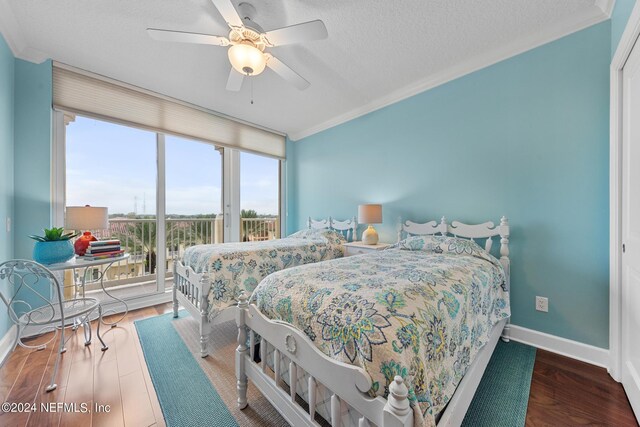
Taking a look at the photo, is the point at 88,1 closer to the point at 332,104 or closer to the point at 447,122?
the point at 332,104

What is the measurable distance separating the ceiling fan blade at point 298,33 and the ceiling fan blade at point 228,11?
0.66 ft

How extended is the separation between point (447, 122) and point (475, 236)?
1.24 m

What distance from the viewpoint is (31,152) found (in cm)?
236

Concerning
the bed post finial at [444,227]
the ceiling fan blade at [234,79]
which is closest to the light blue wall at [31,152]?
the ceiling fan blade at [234,79]

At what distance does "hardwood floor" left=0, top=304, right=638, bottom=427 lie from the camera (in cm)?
139

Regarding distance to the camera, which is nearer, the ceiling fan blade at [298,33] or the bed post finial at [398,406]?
the bed post finial at [398,406]

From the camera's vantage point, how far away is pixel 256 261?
244 centimetres

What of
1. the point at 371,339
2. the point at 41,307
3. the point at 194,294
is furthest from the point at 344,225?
the point at 41,307

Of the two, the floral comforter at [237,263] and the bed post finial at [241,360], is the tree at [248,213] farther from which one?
the bed post finial at [241,360]

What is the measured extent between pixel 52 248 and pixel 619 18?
14.3ft

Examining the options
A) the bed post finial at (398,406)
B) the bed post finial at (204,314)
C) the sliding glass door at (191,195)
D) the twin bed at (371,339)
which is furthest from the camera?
the sliding glass door at (191,195)

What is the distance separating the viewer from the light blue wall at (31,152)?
2.30 meters

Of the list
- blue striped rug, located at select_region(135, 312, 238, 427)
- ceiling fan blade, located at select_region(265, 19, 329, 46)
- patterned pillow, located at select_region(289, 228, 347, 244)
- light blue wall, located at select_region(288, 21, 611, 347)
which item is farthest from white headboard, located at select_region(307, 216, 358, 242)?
ceiling fan blade, located at select_region(265, 19, 329, 46)

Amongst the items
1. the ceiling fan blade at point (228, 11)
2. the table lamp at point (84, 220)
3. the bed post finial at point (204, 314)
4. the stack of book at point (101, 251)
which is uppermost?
the ceiling fan blade at point (228, 11)
